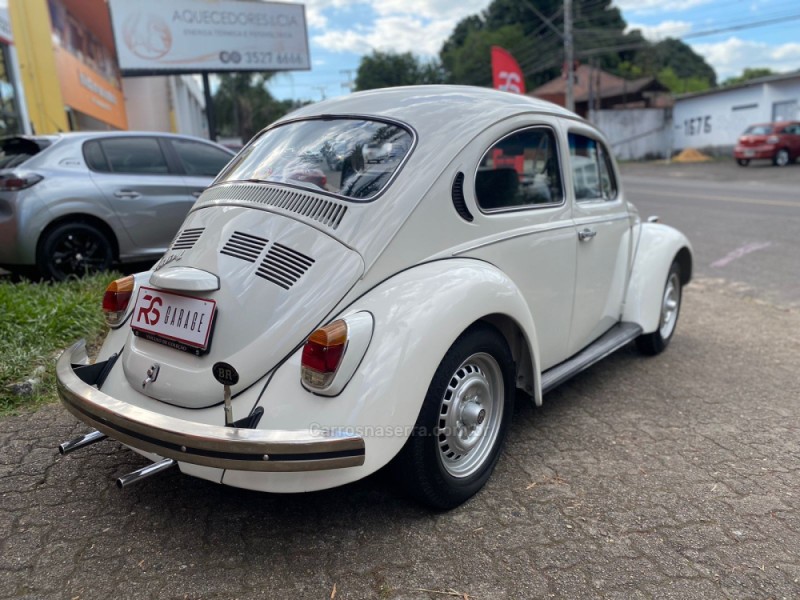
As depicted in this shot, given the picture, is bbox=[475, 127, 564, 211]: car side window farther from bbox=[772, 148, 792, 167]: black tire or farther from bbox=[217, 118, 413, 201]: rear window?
bbox=[772, 148, 792, 167]: black tire

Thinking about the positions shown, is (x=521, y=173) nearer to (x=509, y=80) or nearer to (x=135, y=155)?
(x=135, y=155)

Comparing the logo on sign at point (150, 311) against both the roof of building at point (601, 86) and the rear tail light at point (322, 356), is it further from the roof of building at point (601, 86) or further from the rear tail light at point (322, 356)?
the roof of building at point (601, 86)

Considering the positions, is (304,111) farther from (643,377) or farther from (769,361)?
(769,361)

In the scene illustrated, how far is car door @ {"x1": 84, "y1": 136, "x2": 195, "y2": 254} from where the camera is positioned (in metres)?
5.99

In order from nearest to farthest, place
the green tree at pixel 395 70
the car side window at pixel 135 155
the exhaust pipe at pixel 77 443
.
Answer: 1. the exhaust pipe at pixel 77 443
2. the car side window at pixel 135 155
3. the green tree at pixel 395 70

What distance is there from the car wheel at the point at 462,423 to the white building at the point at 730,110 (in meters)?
33.0

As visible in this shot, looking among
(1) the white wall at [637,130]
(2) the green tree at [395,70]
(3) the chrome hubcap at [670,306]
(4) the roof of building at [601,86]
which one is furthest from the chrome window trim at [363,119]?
(2) the green tree at [395,70]

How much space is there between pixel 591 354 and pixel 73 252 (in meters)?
4.84

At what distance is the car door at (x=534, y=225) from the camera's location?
9.87ft

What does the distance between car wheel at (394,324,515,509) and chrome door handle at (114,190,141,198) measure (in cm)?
463

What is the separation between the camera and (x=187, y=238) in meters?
2.89

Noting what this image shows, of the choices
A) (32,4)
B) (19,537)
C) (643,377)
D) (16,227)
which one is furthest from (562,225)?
(32,4)

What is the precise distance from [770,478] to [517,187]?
1895 mm

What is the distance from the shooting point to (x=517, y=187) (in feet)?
10.8
